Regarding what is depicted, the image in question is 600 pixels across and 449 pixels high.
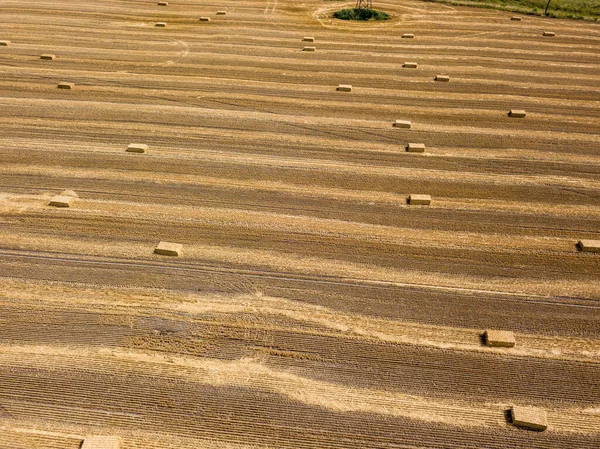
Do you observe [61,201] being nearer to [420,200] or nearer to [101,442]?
[101,442]

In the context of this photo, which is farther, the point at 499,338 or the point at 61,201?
the point at 61,201

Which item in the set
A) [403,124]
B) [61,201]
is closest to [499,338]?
[403,124]

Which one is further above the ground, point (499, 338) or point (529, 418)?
point (499, 338)

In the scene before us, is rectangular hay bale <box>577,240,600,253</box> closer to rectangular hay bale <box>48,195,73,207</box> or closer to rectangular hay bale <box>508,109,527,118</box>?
rectangular hay bale <box>508,109,527,118</box>

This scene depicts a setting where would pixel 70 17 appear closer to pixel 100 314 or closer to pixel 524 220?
pixel 100 314

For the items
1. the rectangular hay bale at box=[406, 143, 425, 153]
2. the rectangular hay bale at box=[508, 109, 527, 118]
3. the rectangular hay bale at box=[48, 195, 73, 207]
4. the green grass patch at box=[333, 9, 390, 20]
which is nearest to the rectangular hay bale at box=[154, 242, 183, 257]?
the rectangular hay bale at box=[48, 195, 73, 207]
